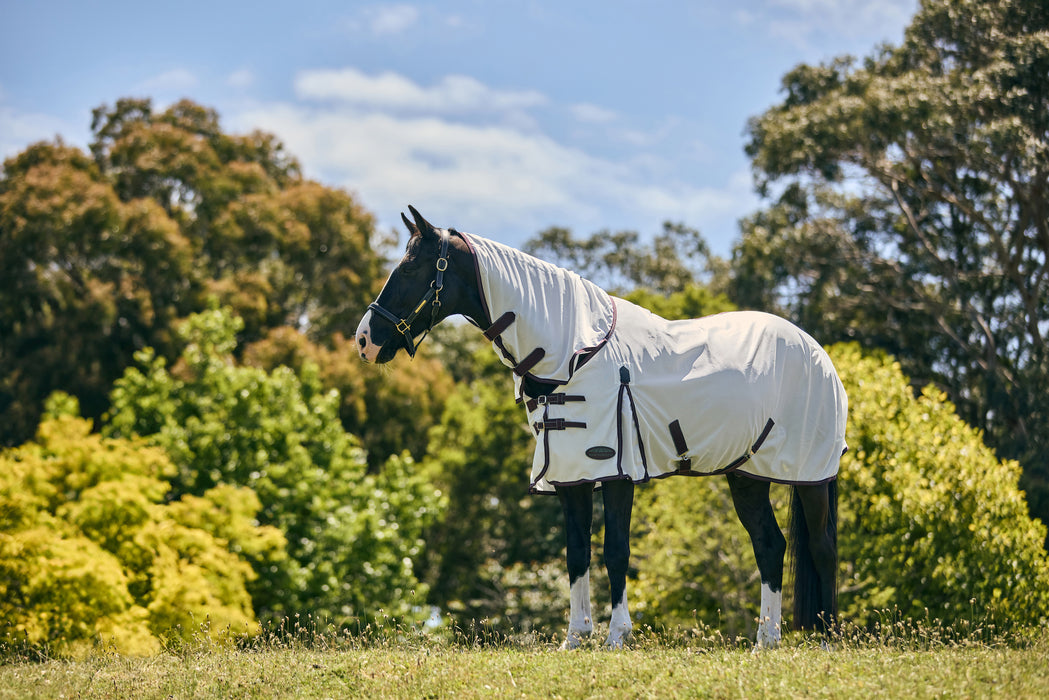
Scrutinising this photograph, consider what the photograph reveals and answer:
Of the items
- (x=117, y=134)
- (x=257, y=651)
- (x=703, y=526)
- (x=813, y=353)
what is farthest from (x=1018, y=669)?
(x=117, y=134)

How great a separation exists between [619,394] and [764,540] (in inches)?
76.1

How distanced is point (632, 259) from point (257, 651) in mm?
34799

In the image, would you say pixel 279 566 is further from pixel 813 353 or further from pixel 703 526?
pixel 813 353

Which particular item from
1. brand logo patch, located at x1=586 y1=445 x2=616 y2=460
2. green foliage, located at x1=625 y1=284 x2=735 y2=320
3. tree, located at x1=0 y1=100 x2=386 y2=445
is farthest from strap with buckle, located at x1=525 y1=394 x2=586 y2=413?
green foliage, located at x1=625 y1=284 x2=735 y2=320

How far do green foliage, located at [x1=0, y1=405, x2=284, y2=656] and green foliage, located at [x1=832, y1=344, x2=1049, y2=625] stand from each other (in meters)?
10.8

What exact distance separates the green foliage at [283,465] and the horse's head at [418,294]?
43.8ft

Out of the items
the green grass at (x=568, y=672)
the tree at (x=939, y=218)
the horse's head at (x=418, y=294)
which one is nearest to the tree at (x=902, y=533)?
the tree at (x=939, y=218)

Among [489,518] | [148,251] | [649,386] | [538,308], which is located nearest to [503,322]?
[538,308]

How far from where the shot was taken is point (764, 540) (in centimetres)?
774

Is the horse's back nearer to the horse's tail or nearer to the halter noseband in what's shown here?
the horse's tail

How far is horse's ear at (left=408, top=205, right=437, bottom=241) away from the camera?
6.96 metres

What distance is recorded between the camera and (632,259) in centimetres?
4103

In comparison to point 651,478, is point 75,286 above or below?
above

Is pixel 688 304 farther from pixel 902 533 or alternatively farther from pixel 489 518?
pixel 902 533
